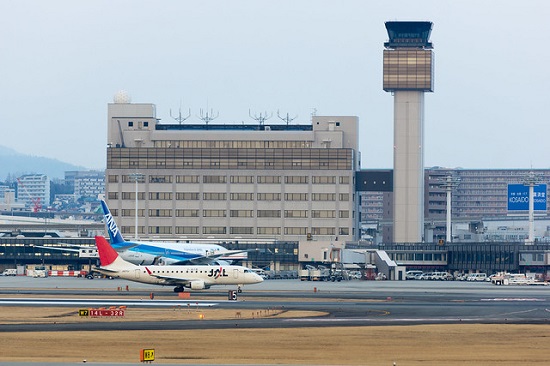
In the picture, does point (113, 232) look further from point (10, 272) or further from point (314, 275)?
point (314, 275)

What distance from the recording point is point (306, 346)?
7356cm

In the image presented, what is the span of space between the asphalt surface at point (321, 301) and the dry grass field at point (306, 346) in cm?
447

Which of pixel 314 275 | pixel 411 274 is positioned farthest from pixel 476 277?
pixel 314 275

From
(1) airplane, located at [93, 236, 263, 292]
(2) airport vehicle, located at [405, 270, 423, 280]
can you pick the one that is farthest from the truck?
(1) airplane, located at [93, 236, 263, 292]

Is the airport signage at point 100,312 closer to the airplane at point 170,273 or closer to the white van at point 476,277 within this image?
the airplane at point 170,273

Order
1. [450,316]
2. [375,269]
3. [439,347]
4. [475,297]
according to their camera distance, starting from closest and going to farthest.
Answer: [439,347] < [450,316] < [475,297] < [375,269]

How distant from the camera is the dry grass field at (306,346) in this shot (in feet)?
220

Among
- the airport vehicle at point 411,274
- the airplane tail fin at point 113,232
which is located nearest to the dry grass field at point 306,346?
the airplane tail fin at point 113,232

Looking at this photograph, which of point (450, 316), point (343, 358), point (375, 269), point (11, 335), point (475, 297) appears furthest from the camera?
point (375, 269)

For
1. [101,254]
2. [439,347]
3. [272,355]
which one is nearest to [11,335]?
[272,355]

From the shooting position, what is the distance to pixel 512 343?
7606 cm

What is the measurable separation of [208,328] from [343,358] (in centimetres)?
1840

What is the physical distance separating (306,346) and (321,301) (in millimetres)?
42299

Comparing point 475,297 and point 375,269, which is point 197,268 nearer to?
point 475,297
